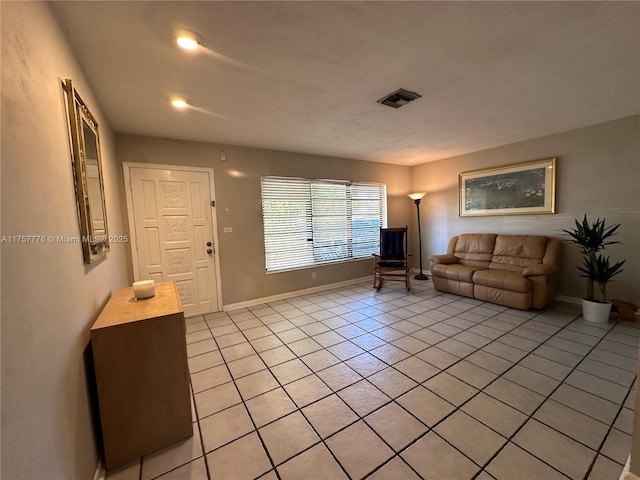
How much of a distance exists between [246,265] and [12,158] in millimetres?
3182

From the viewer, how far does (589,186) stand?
347cm

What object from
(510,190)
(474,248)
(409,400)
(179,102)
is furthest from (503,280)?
(179,102)

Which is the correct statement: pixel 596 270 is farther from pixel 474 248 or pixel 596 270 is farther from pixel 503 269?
pixel 474 248

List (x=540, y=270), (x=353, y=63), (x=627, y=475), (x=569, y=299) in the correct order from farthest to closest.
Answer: (x=569, y=299)
(x=540, y=270)
(x=353, y=63)
(x=627, y=475)

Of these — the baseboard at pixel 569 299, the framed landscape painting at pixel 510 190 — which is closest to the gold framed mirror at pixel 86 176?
the framed landscape painting at pixel 510 190

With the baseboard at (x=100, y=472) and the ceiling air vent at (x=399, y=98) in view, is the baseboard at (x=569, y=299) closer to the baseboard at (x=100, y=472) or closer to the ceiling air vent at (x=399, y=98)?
the ceiling air vent at (x=399, y=98)

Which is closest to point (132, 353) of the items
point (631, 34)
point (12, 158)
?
point (12, 158)

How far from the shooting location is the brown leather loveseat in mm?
3389

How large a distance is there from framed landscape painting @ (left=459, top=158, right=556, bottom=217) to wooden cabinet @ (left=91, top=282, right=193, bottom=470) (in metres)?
4.80

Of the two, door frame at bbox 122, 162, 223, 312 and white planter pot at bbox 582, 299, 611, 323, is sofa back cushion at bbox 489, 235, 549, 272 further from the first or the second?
door frame at bbox 122, 162, 223, 312

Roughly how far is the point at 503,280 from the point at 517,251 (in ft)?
2.49

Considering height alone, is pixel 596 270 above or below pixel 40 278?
below

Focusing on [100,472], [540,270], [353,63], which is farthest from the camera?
[540,270]

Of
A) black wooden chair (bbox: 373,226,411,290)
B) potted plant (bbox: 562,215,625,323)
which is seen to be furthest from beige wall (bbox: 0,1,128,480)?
potted plant (bbox: 562,215,625,323)
